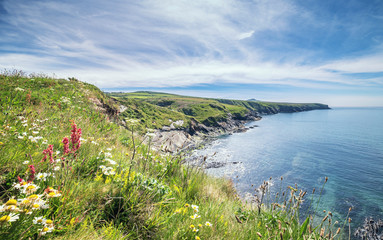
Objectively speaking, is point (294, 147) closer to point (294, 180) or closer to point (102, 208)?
point (294, 180)

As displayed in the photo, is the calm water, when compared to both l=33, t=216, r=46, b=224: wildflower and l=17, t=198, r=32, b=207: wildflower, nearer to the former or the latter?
l=33, t=216, r=46, b=224: wildflower

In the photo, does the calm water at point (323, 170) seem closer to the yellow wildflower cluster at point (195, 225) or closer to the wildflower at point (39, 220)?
the yellow wildflower cluster at point (195, 225)

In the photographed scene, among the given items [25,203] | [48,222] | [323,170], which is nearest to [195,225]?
[48,222]

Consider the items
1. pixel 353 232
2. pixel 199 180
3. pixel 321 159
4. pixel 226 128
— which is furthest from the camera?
pixel 226 128

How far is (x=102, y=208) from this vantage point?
10.8 ft

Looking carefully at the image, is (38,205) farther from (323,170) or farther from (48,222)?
(323,170)

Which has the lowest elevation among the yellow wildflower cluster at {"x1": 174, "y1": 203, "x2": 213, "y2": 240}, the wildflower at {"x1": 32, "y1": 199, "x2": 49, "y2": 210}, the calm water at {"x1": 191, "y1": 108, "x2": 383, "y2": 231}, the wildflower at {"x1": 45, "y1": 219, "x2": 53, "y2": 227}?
the calm water at {"x1": 191, "y1": 108, "x2": 383, "y2": 231}

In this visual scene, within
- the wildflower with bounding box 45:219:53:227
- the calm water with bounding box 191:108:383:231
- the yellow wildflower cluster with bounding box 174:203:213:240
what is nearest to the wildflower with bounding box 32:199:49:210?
the wildflower with bounding box 45:219:53:227

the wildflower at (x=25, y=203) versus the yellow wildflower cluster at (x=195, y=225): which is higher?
the wildflower at (x=25, y=203)

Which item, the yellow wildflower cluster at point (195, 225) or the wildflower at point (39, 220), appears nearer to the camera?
the wildflower at point (39, 220)

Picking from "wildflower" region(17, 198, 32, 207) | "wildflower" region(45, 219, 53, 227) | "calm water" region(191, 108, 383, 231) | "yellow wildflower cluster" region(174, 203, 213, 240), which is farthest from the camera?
"calm water" region(191, 108, 383, 231)

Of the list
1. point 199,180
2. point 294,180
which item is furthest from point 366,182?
point 199,180

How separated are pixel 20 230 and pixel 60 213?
539 millimetres

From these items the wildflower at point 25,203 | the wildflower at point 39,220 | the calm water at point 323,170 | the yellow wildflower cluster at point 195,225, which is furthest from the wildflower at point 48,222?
the calm water at point 323,170
